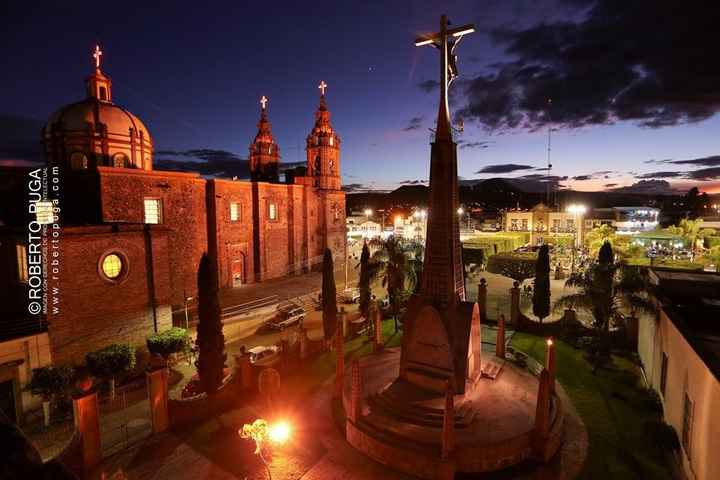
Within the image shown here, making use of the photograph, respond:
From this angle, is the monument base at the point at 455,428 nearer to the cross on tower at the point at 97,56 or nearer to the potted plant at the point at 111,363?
the potted plant at the point at 111,363

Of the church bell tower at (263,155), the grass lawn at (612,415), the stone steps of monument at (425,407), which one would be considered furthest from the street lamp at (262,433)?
the church bell tower at (263,155)

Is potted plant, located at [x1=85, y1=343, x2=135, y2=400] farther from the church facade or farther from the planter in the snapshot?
the church facade

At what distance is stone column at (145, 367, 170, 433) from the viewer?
41.7ft

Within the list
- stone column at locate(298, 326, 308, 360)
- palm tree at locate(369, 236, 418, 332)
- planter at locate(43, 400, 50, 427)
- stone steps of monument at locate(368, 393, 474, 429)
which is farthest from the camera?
palm tree at locate(369, 236, 418, 332)

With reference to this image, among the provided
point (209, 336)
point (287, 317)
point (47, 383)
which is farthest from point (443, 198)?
point (47, 383)

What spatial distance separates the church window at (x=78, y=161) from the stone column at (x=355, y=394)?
2728 cm

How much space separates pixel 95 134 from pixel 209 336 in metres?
21.1

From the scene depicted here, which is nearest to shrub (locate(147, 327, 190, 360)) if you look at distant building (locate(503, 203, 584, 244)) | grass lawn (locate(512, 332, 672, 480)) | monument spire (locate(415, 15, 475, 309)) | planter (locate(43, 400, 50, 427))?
planter (locate(43, 400, 50, 427))

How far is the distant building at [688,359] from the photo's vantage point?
8578mm

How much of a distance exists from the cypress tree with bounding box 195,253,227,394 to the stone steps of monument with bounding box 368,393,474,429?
290 inches

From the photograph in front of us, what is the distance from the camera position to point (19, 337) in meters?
15.2

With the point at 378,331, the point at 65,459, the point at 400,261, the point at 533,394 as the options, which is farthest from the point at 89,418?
the point at 400,261

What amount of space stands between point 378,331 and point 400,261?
5604 mm

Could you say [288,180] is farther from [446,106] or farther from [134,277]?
[446,106]
